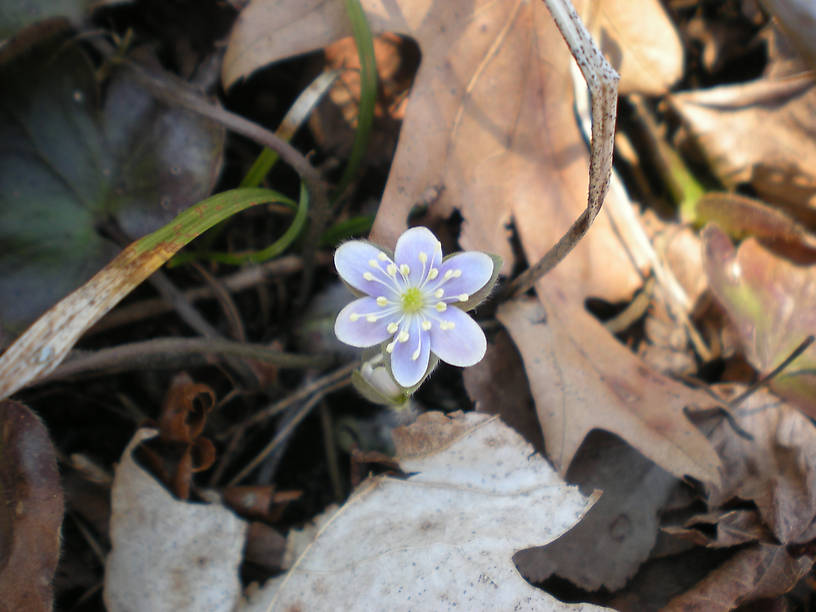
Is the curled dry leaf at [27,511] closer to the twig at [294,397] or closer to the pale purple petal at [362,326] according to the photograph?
the twig at [294,397]

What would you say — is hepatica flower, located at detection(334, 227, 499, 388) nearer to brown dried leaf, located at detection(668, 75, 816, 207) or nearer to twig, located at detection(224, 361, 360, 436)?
twig, located at detection(224, 361, 360, 436)

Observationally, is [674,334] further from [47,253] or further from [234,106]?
[47,253]

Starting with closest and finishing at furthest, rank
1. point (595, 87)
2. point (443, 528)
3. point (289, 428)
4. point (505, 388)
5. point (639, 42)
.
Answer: point (595, 87), point (443, 528), point (505, 388), point (289, 428), point (639, 42)

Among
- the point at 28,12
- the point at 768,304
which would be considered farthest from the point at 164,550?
the point at 768,304

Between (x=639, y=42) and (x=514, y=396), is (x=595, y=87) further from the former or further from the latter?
(x=639, y=42)

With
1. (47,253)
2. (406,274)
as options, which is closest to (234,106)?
(47,253)
